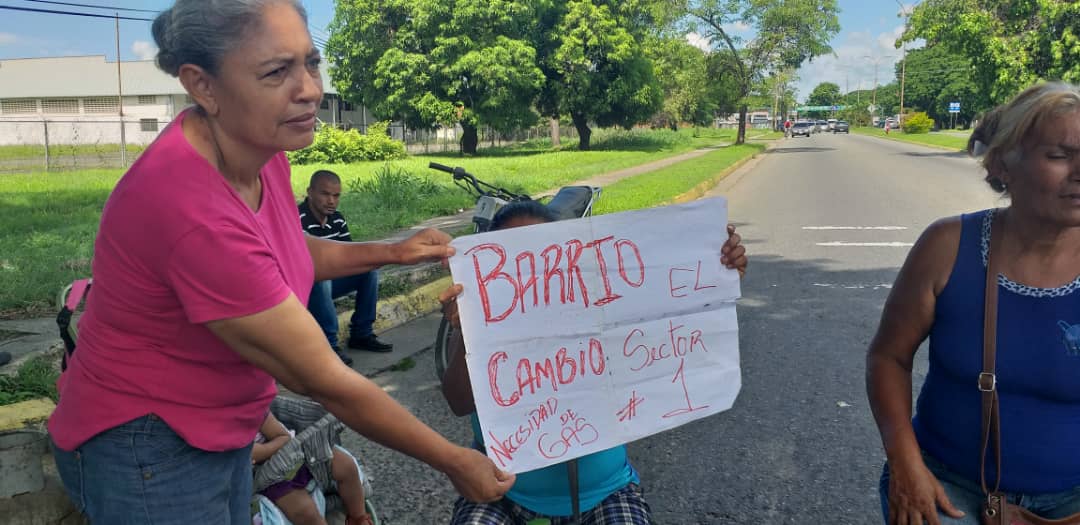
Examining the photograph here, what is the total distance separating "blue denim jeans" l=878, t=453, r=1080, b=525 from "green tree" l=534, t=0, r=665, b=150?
1357 inches

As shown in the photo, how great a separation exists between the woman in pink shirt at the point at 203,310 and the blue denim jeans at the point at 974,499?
1.28 meters

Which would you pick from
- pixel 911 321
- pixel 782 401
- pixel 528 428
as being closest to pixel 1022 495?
pixel 911 321

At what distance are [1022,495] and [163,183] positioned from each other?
210 centimetres

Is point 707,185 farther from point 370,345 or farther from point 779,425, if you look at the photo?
point 779,425

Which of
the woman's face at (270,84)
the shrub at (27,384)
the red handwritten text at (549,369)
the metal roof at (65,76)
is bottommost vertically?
the shrub at (27,384)

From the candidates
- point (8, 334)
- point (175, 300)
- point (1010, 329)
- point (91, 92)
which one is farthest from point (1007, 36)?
point (91, 92)

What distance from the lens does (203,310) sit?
1442 millimetres

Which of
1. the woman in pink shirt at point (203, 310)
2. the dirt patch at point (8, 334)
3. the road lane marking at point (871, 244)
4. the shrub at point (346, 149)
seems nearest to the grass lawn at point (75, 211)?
the dirt patch at point (8, 334)

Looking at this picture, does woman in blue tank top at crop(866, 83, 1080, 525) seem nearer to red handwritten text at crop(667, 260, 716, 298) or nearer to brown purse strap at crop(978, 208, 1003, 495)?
brown purse strap at crop(978, 208, 1003, 495)

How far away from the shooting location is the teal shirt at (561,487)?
7.57 ft

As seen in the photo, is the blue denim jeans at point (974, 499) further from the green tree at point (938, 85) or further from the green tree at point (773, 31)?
the green tree at point (938, 85)

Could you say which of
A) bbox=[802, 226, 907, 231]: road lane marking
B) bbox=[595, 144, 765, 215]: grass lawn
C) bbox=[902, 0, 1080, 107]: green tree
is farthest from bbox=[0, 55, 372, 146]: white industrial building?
bbox=[802, 226, 907, 231]: road lane marking

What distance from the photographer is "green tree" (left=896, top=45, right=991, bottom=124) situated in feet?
282

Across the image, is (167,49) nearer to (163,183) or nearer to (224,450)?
(163,183)
